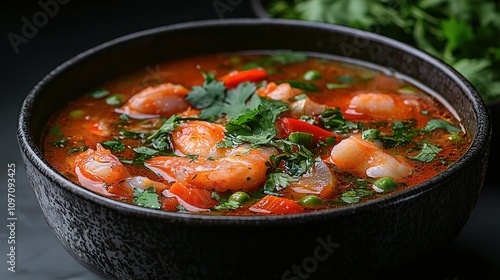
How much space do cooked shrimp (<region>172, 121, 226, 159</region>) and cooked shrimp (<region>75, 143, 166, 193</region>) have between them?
0.90ft

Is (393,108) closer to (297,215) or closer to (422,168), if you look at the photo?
(422,168)

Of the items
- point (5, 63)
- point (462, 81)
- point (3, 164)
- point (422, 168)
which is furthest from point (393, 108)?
point (5, 63)

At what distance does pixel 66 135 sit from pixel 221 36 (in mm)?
1188

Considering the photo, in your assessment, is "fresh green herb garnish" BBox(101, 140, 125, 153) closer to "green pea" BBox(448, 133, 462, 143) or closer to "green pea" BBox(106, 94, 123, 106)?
"green pea" BBox(106, 94, 123, 106)

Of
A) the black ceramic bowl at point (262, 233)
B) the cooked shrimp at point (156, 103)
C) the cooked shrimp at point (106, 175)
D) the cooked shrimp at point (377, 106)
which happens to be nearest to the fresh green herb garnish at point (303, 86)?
the cooked shrimp at point (377, 106)

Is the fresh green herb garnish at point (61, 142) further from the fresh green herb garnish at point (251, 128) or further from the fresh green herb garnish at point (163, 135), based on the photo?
the fresh green herb garnish at point (251, 128)

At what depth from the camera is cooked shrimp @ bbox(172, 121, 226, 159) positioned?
3.32m

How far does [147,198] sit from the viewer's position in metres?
3.02

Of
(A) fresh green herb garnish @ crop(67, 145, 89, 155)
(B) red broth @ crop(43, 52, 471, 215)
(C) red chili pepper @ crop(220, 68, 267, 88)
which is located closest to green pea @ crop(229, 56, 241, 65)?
(B) red broth @ crop(43, 52, 471, 215)

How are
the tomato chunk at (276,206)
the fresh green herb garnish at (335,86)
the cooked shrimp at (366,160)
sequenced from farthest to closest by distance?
the fresh green herb garnish at (335,86) → the cooked shrimp at (366,160) → the tomato chunk at (276,206)

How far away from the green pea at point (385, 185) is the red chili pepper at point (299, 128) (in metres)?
0.43

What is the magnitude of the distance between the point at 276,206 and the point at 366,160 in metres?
0.49

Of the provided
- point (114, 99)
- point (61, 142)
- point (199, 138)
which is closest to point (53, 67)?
point (114, 99)

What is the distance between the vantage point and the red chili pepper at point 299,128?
344cm
